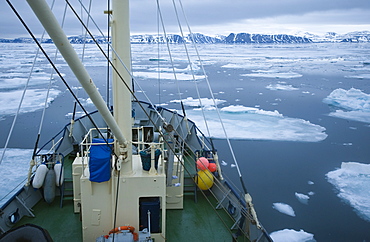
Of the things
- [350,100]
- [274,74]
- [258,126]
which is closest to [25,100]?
[258,126]

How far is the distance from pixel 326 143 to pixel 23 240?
11.4 metres

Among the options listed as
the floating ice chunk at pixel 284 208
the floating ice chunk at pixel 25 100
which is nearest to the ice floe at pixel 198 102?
the floating ice chunk at pixel 25 100

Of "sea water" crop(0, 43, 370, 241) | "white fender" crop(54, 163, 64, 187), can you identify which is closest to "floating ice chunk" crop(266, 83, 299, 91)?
"sea water" crop(0, 43, 370, 241)

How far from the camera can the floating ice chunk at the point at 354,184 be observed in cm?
765

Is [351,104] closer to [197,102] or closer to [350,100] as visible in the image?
[350,100]

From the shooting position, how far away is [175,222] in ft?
16.9

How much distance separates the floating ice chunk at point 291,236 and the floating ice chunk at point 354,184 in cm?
174

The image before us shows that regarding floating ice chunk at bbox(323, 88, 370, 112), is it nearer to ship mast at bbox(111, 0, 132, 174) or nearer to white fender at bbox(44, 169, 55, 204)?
white fender at bbox(44, 169, 55, 204)

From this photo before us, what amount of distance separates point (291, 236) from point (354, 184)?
11.8 feet

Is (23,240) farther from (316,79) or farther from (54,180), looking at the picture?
(316,79)

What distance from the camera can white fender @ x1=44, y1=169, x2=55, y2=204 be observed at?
17.8ft

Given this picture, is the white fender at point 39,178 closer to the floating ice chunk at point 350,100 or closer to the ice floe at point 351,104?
the ice floe at point 351,104

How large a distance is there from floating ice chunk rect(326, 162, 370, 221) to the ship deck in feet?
13.4

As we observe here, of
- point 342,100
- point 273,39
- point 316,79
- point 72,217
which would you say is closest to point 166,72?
point 316,79
